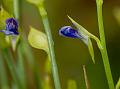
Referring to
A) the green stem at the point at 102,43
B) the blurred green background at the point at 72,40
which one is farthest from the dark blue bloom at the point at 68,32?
the blurred green background at the point at 72,40

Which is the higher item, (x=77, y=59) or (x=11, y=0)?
(x=11, y=0)

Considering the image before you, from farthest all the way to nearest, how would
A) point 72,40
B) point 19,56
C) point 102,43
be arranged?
point 72,40 < point 19,56 < point 102,43

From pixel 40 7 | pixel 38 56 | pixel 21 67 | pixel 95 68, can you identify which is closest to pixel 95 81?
pixel 95 68

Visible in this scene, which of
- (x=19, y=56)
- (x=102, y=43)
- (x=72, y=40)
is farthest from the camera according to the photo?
(x=72, y=40)

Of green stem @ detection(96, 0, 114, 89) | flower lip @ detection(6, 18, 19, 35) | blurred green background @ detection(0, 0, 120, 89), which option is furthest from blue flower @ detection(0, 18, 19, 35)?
blurred green background @ detection(0, 0, 120, 89)

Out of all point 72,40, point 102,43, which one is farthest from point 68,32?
point 72,40

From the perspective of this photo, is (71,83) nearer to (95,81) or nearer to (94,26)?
(95,81)

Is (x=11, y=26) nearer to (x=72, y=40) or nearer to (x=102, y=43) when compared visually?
(x=102, y=43)

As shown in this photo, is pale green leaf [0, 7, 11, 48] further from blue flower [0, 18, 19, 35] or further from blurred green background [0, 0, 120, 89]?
blurred green background [0, 0, 120, 89]
